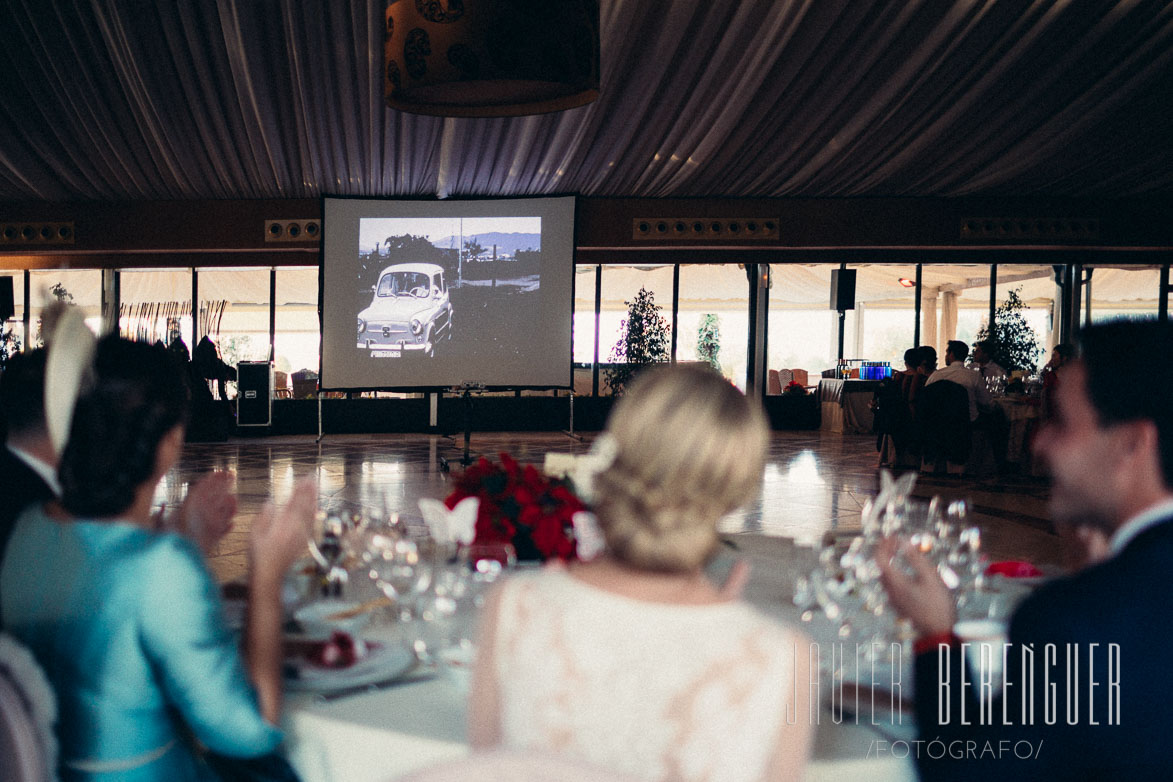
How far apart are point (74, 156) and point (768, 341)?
33.9 feet

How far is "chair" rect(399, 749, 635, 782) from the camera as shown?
2.16 ft

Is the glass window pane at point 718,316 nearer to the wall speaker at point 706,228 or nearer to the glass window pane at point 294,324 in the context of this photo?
the wall speaker at point 706,228

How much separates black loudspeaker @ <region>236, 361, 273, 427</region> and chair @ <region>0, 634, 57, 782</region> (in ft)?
40.3

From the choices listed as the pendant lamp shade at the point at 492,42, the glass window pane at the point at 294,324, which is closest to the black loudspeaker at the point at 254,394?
the glass window pane at the point at 294,324

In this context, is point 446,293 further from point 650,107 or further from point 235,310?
point 235,310

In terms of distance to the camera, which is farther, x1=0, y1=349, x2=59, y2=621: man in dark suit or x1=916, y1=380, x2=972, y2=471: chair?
x1=916, y1=380, x2=972, y2=471: chair

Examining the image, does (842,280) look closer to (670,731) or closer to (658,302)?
(658,302)

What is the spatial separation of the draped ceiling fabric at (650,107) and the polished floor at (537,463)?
3211mm

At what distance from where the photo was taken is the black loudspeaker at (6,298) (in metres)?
12.6

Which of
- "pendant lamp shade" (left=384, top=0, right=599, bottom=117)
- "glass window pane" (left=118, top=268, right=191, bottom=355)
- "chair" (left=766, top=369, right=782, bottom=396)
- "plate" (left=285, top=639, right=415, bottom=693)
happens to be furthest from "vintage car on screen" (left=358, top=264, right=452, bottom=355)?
"plate" (left=285, top=639, right=415, bottom=693)

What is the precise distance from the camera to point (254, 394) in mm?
12664

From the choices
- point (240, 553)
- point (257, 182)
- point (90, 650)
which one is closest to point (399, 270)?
point (257, 182)

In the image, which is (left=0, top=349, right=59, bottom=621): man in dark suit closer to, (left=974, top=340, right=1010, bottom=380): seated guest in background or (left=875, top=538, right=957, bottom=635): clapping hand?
(left=875, top=538, right=957, bottom=635): clapping hand

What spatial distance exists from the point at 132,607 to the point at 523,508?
Answer: 0.96 m
